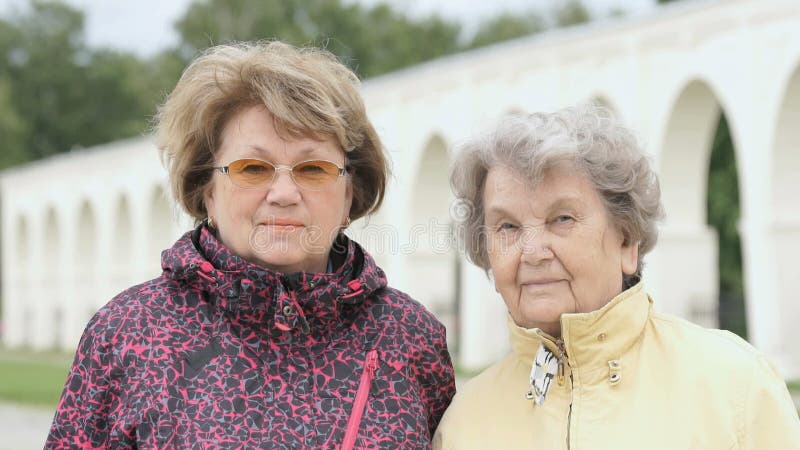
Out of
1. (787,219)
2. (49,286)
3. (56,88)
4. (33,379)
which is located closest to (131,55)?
(56,88)

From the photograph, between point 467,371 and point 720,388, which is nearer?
point 720,388

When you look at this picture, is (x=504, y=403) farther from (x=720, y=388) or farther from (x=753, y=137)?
(x=753, y=137)

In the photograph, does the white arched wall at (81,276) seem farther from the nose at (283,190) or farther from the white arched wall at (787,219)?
the nose at (283,190)

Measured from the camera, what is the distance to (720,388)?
8.55ft

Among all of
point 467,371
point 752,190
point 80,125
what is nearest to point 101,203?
point 467,371

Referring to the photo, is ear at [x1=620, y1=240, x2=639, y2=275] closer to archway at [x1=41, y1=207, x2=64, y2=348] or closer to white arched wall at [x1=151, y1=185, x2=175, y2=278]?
white arched wall at [x1=151, y1=185, x2=175, y2=278]

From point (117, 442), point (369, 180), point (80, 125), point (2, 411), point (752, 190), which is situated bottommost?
point (2, 411)

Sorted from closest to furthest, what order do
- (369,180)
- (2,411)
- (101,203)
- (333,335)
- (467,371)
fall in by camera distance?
1. (333,335)
2. (369,180)
3. (2,411)
4. (467,371)
5. (101,203)

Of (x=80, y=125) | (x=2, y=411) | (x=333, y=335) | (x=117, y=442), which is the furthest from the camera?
(x=80, y=125)

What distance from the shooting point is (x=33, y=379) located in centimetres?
1962

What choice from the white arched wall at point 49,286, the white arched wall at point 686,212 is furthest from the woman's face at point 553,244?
the white arched wall at point 49,286

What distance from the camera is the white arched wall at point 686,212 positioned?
16.1m

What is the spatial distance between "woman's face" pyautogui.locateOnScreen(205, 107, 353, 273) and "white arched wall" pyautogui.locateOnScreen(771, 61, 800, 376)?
12575 millimetres

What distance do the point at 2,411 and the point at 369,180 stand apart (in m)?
12.4
